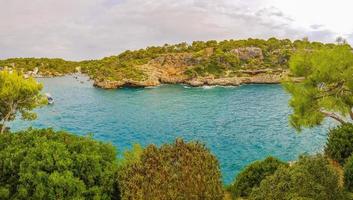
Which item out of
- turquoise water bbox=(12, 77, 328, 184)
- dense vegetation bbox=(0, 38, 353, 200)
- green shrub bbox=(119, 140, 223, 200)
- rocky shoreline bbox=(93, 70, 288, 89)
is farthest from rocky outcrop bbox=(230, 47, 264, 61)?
green shrub bbox=(119, 140, 223, 200)

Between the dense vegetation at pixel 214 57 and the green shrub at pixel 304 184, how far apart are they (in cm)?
8319

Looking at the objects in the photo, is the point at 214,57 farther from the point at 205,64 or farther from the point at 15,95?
the point at 15,95

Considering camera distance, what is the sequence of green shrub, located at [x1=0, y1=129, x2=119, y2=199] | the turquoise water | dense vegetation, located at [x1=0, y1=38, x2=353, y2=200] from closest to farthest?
dense vegetation, located at [x1=0, y1=38, x2=353, y2=200], green shrub, located at [x1=0, y1=129, x2=119, y2=199], the turquoise water

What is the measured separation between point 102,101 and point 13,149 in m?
56.7

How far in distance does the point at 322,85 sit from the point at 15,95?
947 inches

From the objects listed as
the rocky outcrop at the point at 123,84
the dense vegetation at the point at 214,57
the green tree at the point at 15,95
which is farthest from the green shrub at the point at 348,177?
the dense vegetation at the point at 214,57

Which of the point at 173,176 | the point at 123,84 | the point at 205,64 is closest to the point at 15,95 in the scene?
the point at 173,176

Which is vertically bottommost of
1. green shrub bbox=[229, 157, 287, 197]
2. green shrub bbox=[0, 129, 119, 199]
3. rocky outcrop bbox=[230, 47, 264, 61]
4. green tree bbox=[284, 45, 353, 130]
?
green shrub bbox=[229, 157, 287, 197]

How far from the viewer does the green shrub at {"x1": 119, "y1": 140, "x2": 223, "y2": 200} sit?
36.4 ft

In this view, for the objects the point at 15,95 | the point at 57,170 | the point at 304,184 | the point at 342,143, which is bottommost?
the point at 342,143

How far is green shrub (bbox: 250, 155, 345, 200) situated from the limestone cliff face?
75771 millimetres

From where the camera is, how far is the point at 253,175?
15.7m

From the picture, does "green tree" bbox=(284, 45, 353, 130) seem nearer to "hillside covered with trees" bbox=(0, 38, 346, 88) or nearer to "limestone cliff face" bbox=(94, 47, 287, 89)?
"limestone cliff face" bbox=(94, 47, 287, 89)

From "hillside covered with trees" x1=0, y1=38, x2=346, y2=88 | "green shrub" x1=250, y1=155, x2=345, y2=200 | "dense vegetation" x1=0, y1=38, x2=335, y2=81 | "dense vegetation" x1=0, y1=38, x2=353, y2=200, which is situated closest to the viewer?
"green shrub" x1=250, y1=155, x2=345, y2=200
